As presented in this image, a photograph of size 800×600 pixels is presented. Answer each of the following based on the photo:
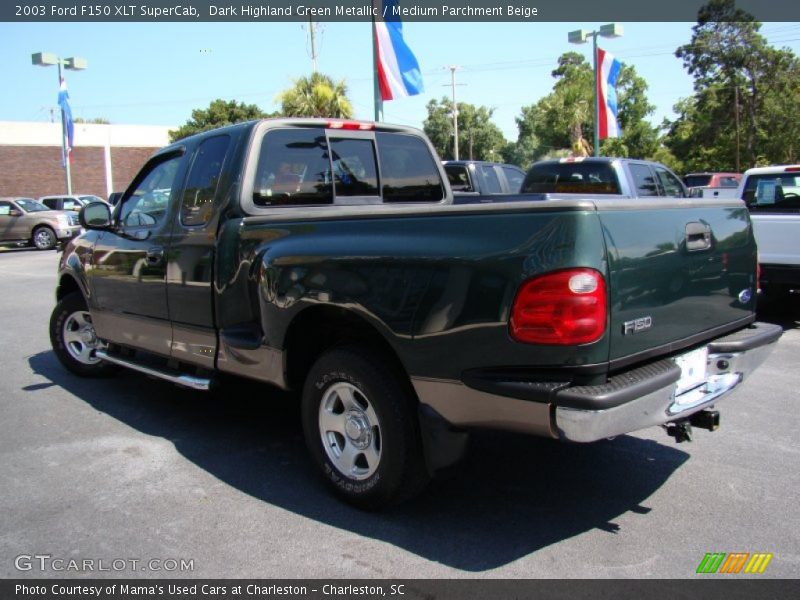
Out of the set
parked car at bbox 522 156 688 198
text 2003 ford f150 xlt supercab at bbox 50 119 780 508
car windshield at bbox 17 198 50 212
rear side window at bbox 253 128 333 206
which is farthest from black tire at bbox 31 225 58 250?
rear side window at bbox 253 128 333 206

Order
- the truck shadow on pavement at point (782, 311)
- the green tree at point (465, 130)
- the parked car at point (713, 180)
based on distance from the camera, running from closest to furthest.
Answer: the truck shadow on pavement at point (782, 311) < the parked car at point (713, 180) < the green tree at point (465, 130)

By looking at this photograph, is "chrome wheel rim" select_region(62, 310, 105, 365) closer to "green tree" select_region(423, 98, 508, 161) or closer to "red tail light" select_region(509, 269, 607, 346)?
"red tail light" select_region(509, 269, 607, 346)

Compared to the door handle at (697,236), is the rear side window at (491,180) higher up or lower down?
higher up

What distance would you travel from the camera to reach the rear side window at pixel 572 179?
10242mm

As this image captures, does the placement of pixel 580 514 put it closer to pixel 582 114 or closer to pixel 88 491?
pixel 88 491

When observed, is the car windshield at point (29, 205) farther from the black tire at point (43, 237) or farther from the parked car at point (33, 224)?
the black tire at point (43, 237)

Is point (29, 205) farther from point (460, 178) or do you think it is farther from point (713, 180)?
point (713, 180)

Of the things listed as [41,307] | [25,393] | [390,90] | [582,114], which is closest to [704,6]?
[582,114]

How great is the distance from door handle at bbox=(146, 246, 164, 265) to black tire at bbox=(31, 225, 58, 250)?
19967 mm

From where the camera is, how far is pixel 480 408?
2961mm

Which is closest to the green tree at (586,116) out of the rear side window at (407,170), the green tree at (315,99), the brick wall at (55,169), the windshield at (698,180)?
the windshield at (698,180)

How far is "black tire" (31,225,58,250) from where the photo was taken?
22.3 m

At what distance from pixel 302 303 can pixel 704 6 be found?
1802 inches

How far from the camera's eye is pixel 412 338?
3.14m
